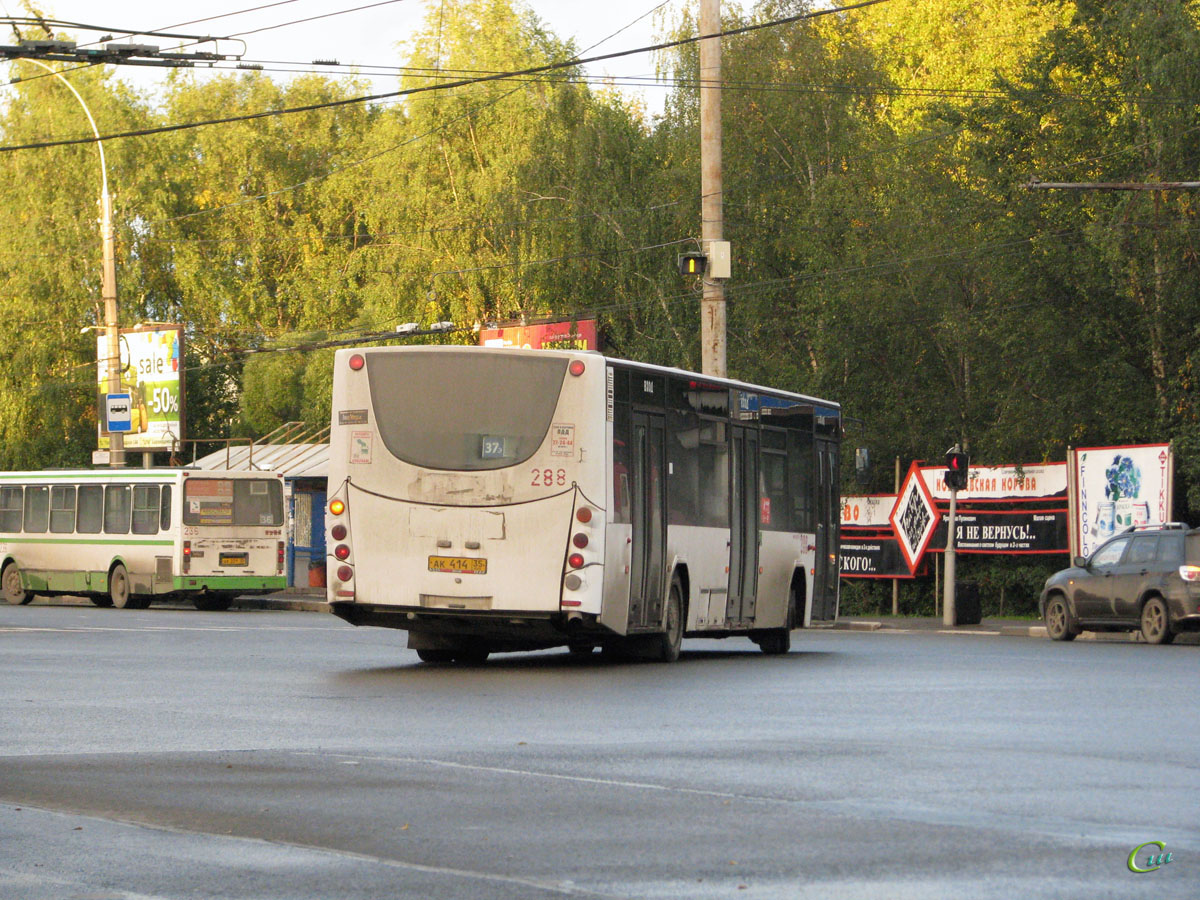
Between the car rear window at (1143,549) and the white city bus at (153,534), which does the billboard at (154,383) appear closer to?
the white city bus at (153,534)

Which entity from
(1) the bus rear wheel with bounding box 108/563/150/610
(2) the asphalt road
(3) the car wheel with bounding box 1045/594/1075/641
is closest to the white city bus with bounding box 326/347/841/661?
(2) the asphalt road

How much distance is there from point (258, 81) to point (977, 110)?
3882cm

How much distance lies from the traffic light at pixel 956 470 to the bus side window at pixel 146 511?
16905 millimetres

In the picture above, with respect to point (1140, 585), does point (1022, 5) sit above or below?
above

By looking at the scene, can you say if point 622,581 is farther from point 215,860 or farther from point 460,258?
point 460,258

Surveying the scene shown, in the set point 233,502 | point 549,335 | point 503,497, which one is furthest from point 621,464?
point 549,335

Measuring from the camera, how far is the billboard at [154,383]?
176 ft

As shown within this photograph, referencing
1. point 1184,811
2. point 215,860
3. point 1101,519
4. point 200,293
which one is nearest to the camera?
point 215,860

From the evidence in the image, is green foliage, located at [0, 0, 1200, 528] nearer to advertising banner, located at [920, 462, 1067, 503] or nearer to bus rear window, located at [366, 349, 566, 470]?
advertising banner, located at [920, 462, 1067, 503]

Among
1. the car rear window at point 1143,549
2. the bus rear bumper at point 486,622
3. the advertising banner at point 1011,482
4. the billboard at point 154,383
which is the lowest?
the bus rear bumper at point 486,622

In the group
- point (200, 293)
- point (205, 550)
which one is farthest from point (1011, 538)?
point (200, 293)

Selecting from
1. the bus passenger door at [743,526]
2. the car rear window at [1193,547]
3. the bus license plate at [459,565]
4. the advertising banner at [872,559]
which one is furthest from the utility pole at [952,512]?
the bus license plate at [459,565]

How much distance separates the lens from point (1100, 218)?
36312mm

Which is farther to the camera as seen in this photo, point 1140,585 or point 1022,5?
point 1022,5
